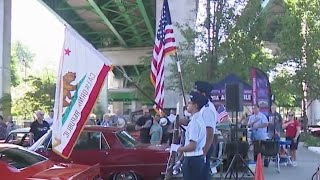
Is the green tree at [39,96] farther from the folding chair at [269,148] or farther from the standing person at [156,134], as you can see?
the folding chair at [269,148]

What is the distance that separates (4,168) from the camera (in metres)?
5.92

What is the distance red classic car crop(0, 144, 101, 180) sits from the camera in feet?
19.6

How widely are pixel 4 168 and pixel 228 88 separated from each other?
6.78 m

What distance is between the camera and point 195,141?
6629 millimetres

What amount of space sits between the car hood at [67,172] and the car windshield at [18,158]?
271 millimetres

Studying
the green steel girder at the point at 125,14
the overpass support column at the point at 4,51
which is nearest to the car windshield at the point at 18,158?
the overpass support column at the point at 4,51

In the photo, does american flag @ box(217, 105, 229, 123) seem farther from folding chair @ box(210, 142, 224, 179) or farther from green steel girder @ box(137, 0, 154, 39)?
green steel girder @ box(137, 0, 154, 39)

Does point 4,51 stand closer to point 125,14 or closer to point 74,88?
point 125,14

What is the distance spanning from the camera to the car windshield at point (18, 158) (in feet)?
20.6

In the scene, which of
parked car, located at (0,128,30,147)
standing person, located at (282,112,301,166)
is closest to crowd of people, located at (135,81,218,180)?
parked car, located at (0,128,30,147)

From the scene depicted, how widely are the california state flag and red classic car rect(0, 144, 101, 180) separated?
0.26 metres

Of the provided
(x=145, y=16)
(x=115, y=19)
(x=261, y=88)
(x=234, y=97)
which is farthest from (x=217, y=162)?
(x=115, y=19)

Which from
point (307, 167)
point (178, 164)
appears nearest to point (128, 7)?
point (307, 167)

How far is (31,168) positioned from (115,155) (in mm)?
4484
